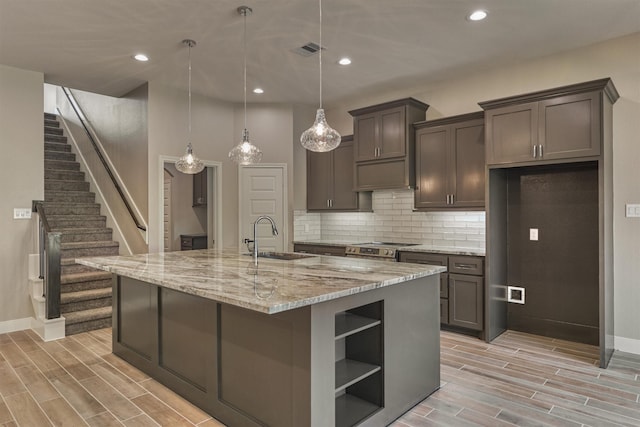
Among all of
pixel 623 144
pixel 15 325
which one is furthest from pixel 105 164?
pixel 623 144

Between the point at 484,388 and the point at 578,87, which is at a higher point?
the point at 578,87

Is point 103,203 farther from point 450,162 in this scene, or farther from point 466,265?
point 466,265

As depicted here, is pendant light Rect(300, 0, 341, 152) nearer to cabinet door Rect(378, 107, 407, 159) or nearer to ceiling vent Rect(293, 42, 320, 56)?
ceiling vent Rect(293, 42, 320, 56)

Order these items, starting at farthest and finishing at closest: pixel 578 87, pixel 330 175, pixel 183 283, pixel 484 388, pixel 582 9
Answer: pixel 330 175, pixel 578 87, pixel 582 9, pixel 484 388, pixel 183 283

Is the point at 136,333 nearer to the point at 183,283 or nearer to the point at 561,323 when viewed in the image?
the point at 183,283

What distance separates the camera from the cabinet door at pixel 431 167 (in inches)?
184

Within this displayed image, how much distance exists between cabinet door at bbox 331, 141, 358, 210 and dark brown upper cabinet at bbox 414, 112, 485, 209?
1048 millimetres

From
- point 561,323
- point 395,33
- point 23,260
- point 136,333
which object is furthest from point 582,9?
point 23,260

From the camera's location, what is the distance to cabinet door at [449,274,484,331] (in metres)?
4.11

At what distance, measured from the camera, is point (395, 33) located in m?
Answer: 3.70

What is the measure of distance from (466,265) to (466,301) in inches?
15.1

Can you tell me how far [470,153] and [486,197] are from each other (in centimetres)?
60

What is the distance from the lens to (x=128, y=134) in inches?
224

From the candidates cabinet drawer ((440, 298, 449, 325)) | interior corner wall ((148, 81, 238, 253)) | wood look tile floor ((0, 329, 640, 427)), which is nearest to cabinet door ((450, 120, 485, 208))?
cabinet drawer ((440, 298, 449, 325))
